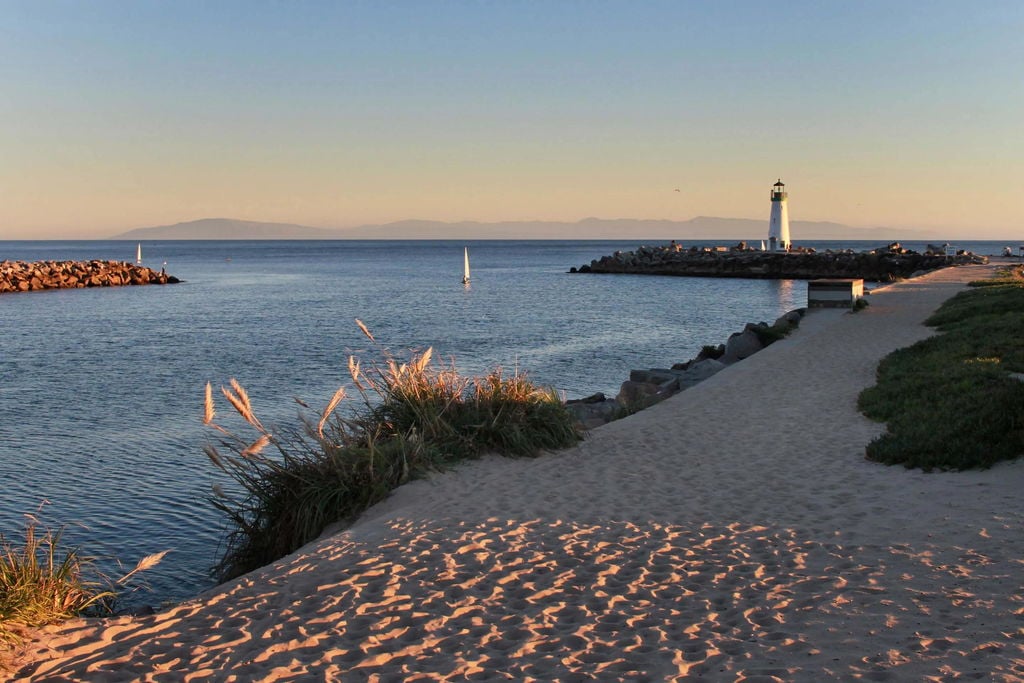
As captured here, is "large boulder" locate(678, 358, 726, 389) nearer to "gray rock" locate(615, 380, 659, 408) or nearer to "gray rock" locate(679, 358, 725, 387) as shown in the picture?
"gray rock" locate(679, 358, 725, 387)

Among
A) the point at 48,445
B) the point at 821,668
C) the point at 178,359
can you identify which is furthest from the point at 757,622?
the point at 178,359

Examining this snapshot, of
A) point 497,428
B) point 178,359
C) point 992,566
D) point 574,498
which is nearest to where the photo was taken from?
point 992,566

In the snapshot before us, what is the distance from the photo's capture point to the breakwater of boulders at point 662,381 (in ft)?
48.3

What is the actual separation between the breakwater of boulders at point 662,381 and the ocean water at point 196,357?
5.95 feet

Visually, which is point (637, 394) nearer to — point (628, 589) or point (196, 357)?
point (628, 589)

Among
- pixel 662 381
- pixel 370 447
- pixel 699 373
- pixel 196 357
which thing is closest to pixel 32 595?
pixel 370 447

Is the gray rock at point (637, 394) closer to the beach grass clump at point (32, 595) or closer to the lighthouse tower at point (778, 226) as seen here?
the beach grass clump at point (32, 595)

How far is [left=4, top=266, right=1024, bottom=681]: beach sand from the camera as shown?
498 cm

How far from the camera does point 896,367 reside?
15297 millimetres

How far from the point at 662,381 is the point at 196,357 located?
16009 millimetres

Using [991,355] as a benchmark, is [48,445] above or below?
below

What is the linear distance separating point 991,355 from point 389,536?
36.8 ft

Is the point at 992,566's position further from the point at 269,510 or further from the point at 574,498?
the point at 269,510

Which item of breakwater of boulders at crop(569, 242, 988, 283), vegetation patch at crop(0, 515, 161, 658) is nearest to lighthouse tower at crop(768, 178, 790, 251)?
breakwater of boulders at crop(569, 242, 988, 283)
